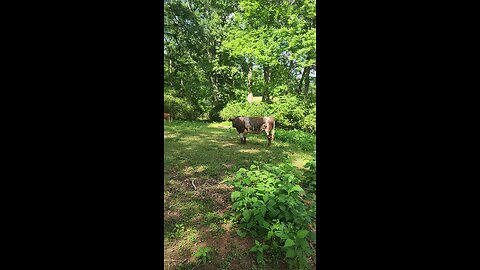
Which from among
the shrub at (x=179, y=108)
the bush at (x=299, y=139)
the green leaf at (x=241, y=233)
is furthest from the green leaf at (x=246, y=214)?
the shrub at (x=179, y=108)

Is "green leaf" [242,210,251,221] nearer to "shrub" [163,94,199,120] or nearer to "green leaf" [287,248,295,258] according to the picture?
"green leaf" [287,248,295,258]

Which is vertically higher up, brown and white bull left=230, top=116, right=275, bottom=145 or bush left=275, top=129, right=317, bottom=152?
brown and white bull left=230, top=116, right=275, bottom=145

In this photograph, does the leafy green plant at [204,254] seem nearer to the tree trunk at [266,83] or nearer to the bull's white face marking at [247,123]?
the bull's white face marking at [247,123]

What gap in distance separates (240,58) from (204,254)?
1117 cm

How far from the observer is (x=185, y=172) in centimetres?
439

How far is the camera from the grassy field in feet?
6.72

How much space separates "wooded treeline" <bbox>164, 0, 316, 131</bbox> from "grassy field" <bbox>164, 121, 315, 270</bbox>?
3.65 meters

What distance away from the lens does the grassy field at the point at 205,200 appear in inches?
80.6

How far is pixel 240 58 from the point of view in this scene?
1197 cm

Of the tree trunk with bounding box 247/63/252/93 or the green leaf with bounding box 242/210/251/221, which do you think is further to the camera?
the tree trunk with bounding box 247/63/252/93

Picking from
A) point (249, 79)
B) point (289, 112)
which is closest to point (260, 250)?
point (289, 112)

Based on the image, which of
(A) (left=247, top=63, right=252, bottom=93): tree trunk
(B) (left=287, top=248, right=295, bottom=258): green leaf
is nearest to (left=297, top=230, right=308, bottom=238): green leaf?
(B) (left=287, top=248, right=295, bottom=258): green leaf

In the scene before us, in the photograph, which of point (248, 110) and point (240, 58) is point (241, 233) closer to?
point (248, 110)

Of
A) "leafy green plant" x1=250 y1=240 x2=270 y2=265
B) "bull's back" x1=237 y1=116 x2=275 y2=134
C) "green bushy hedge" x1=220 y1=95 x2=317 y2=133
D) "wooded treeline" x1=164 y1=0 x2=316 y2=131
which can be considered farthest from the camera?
"wooded treeline" x1=164 y1=0 x2=316 y2=131
